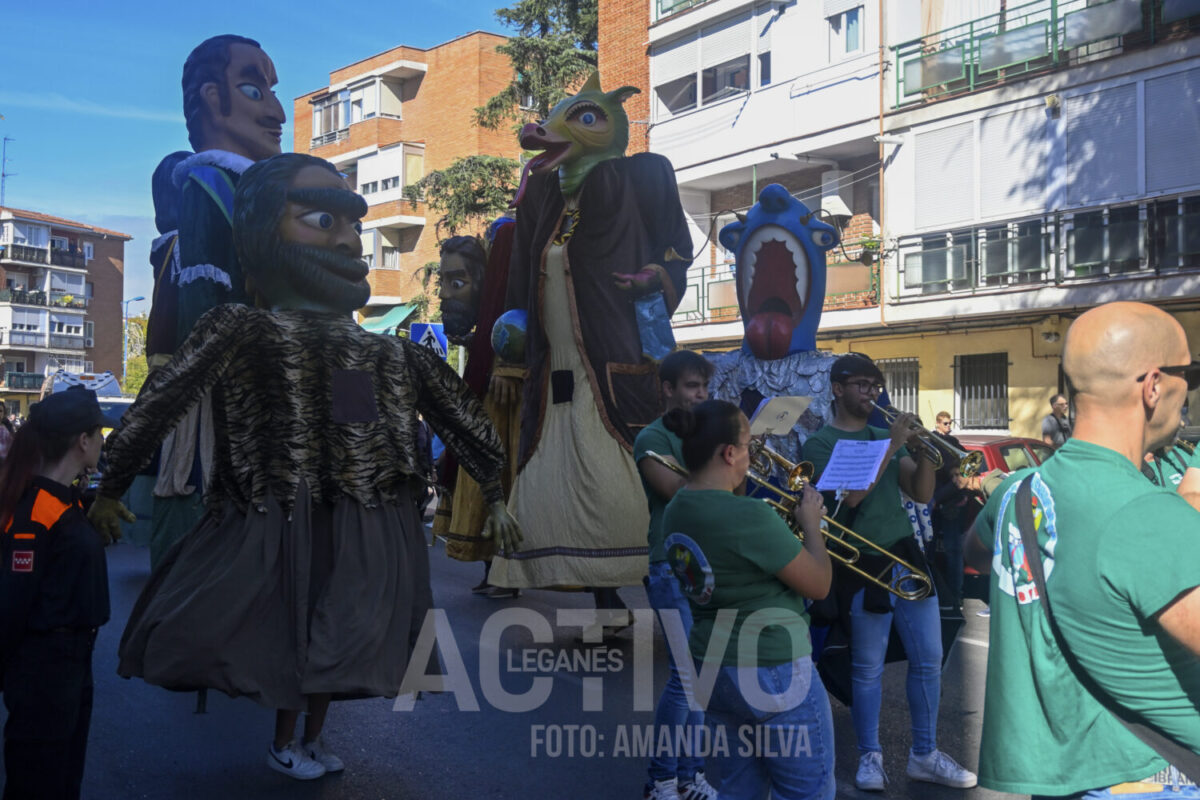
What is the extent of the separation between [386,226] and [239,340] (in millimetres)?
39750

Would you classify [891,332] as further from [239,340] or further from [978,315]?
[239,340]

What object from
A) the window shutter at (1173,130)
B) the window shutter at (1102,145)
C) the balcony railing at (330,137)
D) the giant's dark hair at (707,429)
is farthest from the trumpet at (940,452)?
the balcony railing at (330,137)

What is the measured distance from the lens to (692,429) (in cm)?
350

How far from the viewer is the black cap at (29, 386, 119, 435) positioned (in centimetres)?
392

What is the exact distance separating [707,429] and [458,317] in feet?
17.4

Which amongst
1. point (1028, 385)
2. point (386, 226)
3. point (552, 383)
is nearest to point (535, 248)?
point (552, 383)

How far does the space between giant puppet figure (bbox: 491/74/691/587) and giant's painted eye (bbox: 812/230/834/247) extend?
0.77m

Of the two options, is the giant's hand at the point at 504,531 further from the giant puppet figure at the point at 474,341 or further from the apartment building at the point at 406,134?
the apartment building at the point at 406,134

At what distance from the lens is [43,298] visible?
84250 millimetres

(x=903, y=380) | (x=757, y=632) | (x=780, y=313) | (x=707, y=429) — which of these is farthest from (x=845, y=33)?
(x=757, y=632)

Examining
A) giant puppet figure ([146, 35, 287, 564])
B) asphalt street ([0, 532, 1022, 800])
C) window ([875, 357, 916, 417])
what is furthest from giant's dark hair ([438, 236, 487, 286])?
window ([875, 357, 916, 417])

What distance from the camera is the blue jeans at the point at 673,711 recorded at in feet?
13.8

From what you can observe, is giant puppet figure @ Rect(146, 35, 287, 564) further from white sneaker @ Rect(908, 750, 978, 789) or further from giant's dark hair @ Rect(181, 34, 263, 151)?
white sneaker @ Rect(908, 750, 978, 789)

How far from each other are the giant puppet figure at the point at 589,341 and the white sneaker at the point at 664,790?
6.98 ft
